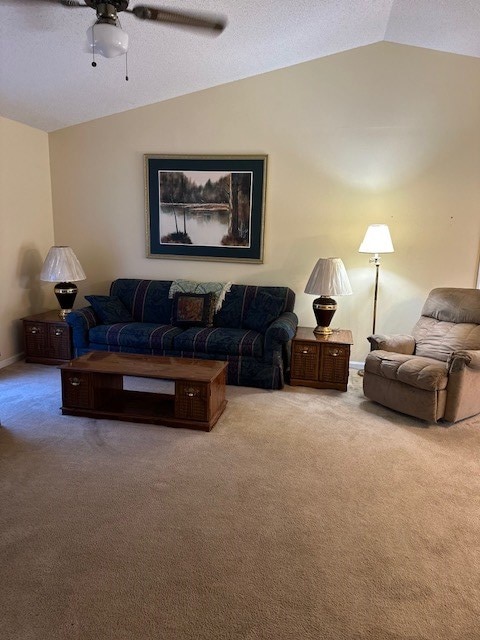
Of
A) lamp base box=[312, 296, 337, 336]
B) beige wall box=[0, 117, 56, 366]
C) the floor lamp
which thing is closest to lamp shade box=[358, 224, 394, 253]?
the floor lamp

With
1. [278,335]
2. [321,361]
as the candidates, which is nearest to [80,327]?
[278,335]

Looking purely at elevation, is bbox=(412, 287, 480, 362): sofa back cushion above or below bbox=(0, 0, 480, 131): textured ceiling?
below

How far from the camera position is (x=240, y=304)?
4.62 metres

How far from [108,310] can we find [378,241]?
2772 mm

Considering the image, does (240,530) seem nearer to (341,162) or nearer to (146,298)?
(146,298)

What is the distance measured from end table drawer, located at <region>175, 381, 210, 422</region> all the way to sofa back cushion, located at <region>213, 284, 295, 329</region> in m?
1.44

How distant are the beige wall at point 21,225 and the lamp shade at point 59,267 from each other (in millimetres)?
424

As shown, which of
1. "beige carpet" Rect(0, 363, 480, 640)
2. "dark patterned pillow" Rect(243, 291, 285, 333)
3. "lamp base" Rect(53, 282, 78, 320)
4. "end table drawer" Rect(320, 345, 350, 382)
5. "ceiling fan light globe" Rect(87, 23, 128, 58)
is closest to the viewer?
"beige carpet" Rect(0, 363, 480, 640)

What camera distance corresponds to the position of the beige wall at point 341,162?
4.22 m

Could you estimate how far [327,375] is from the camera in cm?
416

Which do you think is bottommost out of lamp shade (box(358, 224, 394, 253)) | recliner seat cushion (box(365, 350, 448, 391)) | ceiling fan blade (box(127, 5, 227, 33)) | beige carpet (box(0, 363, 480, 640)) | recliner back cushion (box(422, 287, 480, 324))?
beige carpet (box(0, 363, 480, 640))

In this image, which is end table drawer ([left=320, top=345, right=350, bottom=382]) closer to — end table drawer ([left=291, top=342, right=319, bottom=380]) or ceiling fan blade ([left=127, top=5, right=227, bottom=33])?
end table drawer ([left=291, top=342, right=319, bottom=380])

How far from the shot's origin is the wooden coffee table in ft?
10.6

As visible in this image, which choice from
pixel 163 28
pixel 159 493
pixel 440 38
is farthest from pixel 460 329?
pixel 163 28
